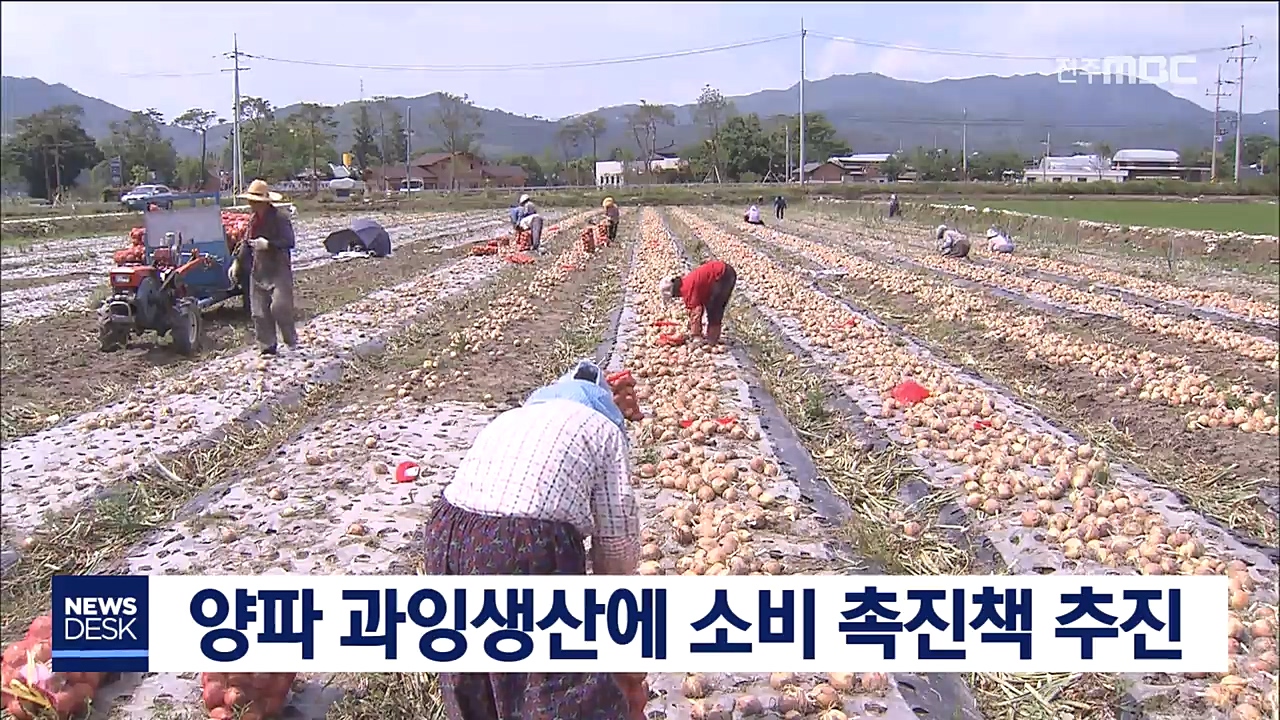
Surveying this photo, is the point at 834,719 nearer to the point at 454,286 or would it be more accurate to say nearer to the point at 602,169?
the point at 454,286

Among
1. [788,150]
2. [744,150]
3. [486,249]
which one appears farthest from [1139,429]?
[744,150]

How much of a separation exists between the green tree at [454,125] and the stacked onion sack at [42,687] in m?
53.2

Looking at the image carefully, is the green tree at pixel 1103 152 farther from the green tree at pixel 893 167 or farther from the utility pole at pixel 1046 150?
the green tree at pixel 893 167

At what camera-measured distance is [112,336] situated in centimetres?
912

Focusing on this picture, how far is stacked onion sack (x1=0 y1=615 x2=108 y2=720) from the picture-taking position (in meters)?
3.36

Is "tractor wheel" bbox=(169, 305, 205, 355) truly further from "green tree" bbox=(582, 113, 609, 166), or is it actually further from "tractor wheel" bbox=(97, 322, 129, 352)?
"green tree" bbox=(582, 113, 609, 166)

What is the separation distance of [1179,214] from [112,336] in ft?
106

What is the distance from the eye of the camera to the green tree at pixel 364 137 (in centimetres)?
3422

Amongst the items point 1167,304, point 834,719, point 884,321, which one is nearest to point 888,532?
point 834,719

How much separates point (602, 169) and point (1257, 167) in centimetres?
5700

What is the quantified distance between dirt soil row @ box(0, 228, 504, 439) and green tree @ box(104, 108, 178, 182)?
1.57m

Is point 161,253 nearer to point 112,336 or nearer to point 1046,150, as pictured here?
point 112,336

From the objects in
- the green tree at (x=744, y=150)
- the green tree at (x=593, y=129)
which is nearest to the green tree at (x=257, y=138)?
the green tree at (x=744, y=150)

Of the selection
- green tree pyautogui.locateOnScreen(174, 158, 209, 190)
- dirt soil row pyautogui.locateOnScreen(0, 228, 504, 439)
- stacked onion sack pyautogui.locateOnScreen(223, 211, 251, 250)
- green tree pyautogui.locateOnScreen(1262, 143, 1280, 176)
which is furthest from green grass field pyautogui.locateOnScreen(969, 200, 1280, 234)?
green tree pyautogui.locateOnScreen(174, 158, 209, 190)
